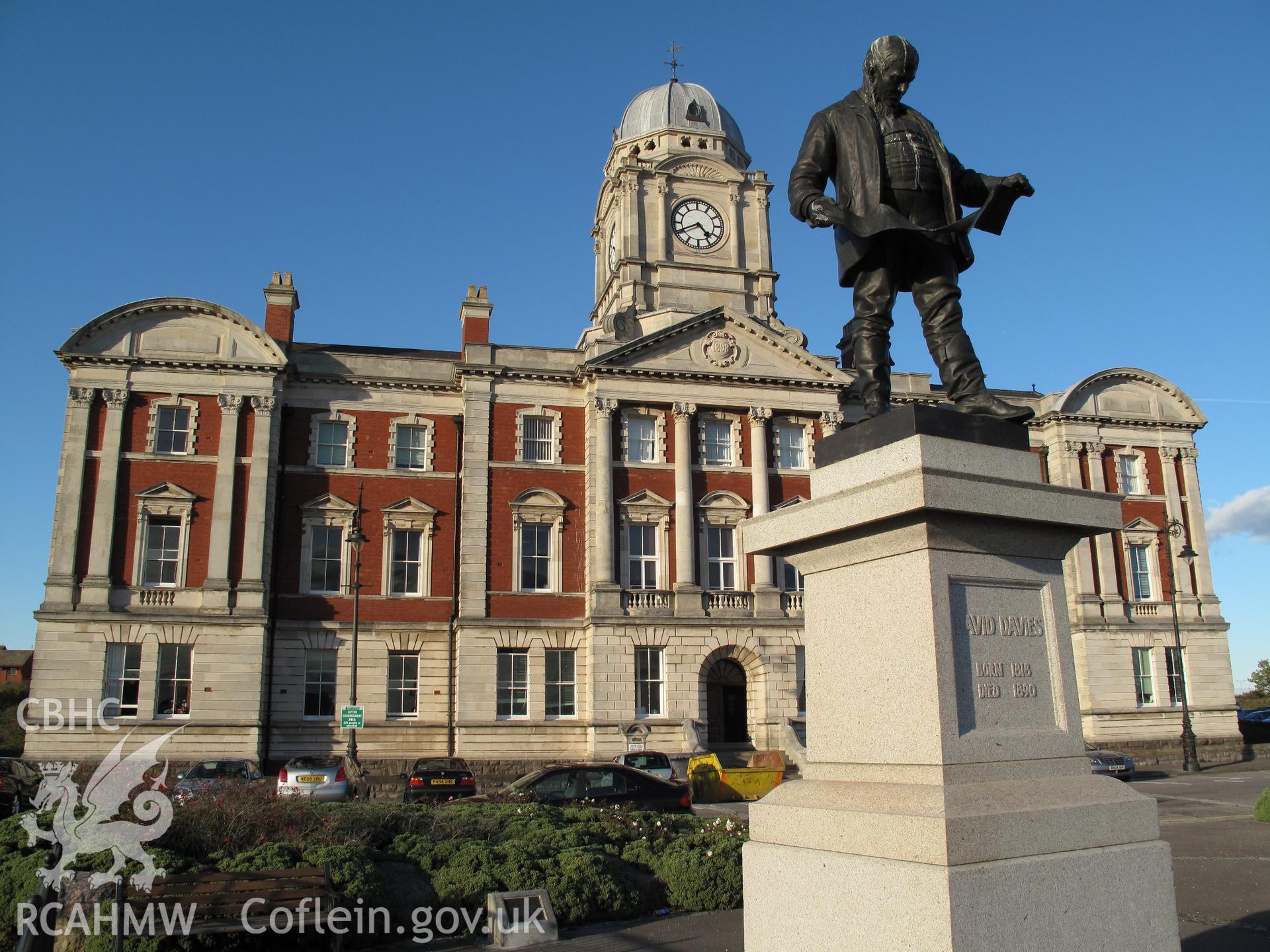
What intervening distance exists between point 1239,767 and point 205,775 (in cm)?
3543

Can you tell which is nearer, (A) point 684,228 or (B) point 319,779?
(B) point 319,779

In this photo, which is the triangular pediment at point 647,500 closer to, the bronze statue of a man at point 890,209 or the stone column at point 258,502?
the stone column at point 258,502

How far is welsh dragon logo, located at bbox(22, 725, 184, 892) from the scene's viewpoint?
951cm

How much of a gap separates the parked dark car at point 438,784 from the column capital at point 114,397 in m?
17.6

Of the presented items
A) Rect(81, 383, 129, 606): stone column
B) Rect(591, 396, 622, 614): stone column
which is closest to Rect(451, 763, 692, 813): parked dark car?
Rect(591, 396, 622, 614): stone column

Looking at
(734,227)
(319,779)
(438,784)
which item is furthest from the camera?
(734,227)

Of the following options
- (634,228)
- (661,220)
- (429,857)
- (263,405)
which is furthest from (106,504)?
(429,857)

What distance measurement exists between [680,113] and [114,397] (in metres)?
27.3

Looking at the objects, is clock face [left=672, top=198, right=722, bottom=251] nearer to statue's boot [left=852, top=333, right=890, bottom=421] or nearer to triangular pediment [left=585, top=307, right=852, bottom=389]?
triangular pediment [left=585, top=307, right=852, bottom=389]

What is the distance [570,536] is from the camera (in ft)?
121

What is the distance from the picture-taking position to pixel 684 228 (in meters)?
44.6

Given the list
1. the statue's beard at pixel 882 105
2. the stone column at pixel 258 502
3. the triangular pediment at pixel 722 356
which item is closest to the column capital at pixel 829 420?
the triangular pediment at pixel 722 356

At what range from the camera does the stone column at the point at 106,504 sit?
3338 cm

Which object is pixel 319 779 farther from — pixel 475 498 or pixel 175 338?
pixel 175 338
